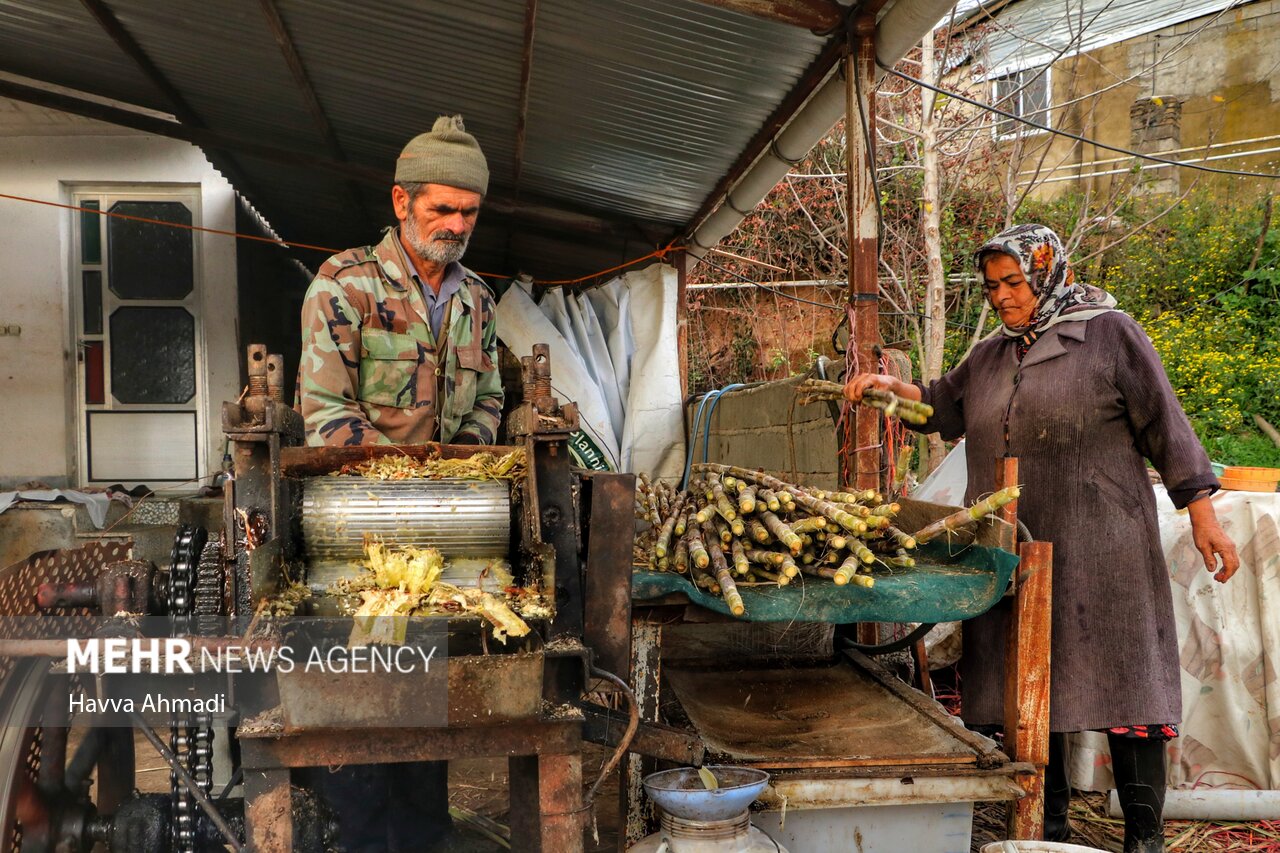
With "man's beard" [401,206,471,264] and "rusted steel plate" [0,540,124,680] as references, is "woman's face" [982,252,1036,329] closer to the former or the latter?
"man's beard" [401,206,471,264]

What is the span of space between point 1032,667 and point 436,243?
2.64 meters

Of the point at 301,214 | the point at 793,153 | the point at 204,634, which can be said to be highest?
the point at 301,214

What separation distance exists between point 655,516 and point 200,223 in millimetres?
6691

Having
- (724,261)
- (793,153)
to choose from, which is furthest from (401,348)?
(724,261)

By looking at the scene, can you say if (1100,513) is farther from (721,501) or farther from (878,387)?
(721,501)

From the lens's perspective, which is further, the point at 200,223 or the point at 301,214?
the point at 301,214

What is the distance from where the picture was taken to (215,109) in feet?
25.2

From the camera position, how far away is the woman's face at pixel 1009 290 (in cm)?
348

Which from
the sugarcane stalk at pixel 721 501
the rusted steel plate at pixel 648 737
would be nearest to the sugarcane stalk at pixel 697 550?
the sugarcane stalk at pixel 721 501

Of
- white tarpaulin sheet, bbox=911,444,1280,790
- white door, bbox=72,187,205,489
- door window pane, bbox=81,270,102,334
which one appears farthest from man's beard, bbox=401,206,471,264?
door window pane, bbox=81,270,102,334

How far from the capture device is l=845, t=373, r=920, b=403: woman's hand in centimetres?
387

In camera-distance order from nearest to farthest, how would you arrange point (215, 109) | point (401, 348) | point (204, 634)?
point (204, 634) < point (401, 348) < point (215, 109)

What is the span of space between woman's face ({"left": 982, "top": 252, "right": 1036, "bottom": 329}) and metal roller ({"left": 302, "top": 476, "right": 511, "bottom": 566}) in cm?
212

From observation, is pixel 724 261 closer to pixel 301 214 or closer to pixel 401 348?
pixel 301 214
